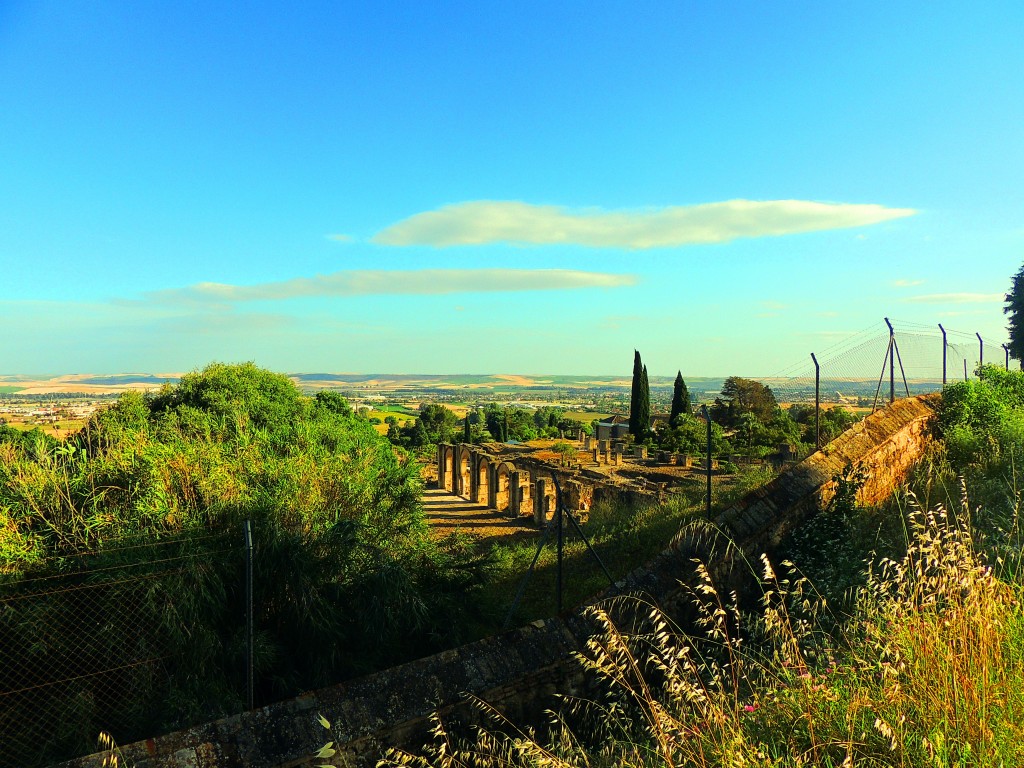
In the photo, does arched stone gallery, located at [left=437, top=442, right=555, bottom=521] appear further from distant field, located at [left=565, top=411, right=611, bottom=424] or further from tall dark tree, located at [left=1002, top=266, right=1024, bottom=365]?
distant field, located at [left=565, top=411, right=611, bottom=424]

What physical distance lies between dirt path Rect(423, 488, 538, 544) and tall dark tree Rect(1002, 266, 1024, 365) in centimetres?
2409

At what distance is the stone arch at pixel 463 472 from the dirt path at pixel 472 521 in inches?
22.5

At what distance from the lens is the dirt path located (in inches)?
969

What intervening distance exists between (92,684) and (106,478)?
10.5ft

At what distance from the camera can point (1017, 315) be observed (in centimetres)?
2944

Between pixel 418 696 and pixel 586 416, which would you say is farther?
pixel 586 416

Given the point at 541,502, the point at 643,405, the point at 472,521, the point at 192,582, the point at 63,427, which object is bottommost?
the point at 472,521

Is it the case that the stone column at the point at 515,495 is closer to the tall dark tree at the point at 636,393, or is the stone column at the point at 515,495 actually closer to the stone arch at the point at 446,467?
the stone arch at the point at 446,467

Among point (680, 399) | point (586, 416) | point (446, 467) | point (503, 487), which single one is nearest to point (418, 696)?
point (503, 487)

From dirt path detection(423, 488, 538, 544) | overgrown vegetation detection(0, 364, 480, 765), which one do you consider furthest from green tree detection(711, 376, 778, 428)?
overgrown vegetation detection(0, 364, 480, 765)

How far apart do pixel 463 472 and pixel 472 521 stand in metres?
9.97

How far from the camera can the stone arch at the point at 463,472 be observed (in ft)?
126

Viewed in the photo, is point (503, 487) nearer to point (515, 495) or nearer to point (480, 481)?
point (480, 481)

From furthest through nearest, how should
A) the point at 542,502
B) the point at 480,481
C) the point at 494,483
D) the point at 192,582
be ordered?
the point at 480,481
the point at 494,483
the point at 542,502
the point at 192,582
